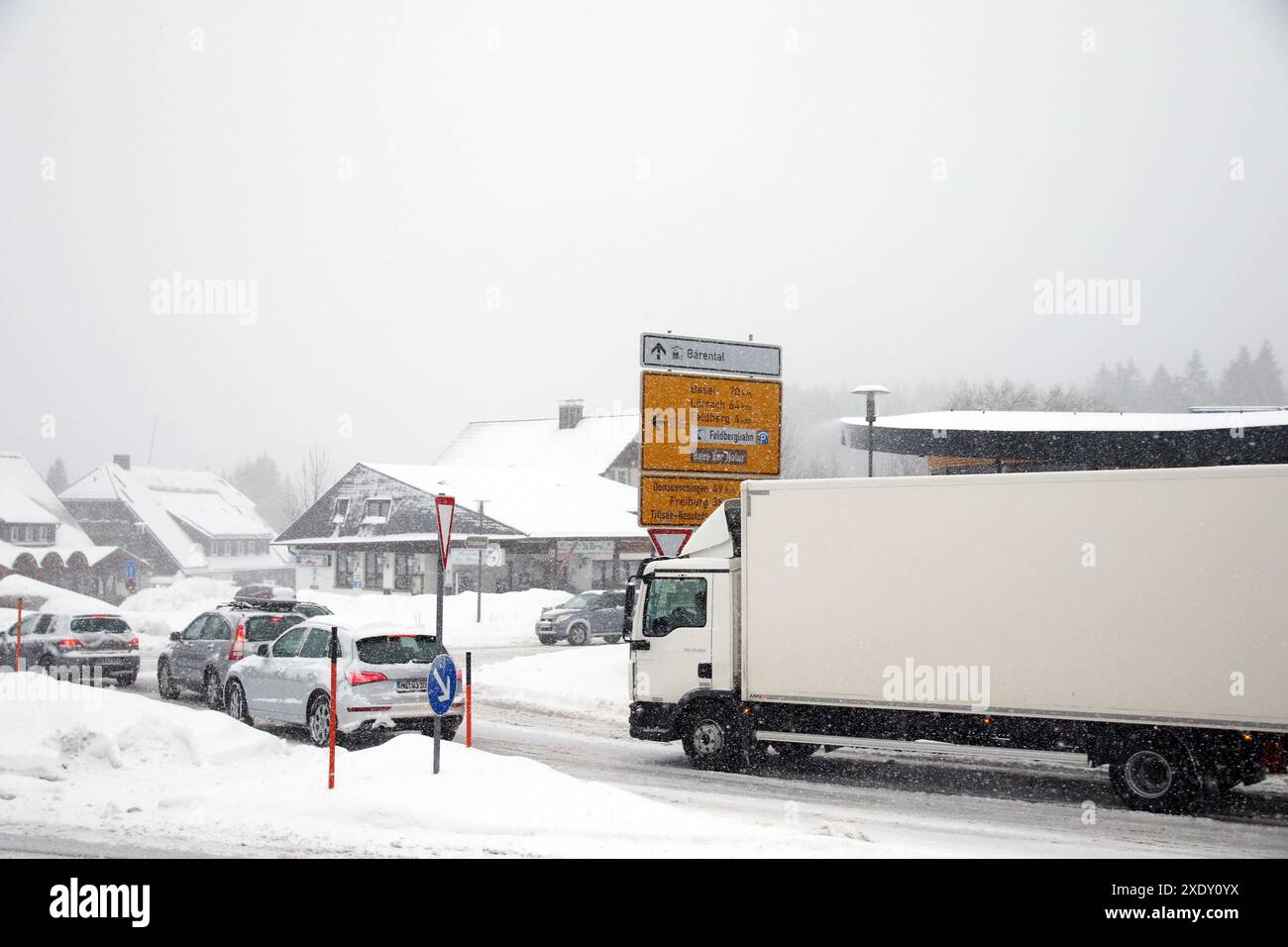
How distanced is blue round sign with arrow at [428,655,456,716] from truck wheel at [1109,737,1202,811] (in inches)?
258

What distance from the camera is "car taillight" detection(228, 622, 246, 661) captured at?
62.1 ft

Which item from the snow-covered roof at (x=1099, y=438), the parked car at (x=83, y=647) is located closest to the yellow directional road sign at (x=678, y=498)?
the parked car at (x=83, y=647)

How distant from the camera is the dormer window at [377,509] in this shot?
60156 mm

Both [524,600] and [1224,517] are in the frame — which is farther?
[524,600]

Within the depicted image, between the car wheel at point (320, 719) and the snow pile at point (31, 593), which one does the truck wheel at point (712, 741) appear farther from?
the snow pile at point (31, 593)

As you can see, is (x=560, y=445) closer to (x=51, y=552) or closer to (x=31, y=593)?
(x=51, y=552)

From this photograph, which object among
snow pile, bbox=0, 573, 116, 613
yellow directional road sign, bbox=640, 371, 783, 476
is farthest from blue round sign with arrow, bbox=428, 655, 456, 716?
snow pile, bbox=0, 573, 116, 613

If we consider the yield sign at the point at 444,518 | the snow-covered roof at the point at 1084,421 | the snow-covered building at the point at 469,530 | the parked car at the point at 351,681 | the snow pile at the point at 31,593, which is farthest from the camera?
the snow-covered building at the point at 469,530

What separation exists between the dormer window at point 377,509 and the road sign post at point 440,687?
49619 mm

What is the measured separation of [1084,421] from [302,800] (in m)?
26.4
